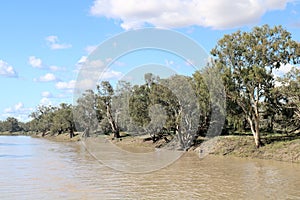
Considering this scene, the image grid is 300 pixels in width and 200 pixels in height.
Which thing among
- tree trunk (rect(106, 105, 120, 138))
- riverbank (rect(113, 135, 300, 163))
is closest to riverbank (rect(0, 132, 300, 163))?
riverbank (rect(113, 135, 300, 163))

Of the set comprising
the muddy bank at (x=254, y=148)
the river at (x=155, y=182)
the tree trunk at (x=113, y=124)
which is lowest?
the river at (x=155, y=182)

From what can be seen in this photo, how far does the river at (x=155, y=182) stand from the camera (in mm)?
19125

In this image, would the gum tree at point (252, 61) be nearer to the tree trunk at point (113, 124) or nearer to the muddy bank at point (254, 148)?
the muddy bank at point (254, 148)

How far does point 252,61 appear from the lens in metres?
38.8

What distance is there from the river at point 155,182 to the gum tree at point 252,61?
9.44 m

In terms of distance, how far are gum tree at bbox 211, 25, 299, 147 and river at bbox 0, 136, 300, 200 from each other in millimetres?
9441

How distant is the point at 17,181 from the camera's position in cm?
2319

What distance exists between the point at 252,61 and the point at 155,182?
68.4 ft

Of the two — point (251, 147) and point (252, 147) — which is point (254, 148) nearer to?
point (252, 147)

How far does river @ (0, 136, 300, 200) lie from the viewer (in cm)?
1912

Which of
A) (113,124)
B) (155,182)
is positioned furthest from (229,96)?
(113,124)

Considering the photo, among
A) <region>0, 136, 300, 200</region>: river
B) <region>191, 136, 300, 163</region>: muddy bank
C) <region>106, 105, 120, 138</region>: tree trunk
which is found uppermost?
<region>106, 105, 120, 138</region>: tree trunk

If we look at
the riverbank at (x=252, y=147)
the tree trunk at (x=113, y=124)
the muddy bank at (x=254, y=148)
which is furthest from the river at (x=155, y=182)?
the tree trunk at (x=113, y=124)

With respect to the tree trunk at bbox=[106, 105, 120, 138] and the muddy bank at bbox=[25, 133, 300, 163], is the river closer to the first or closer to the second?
the muddy bank at bbox=[25, 133, 300, 163]
